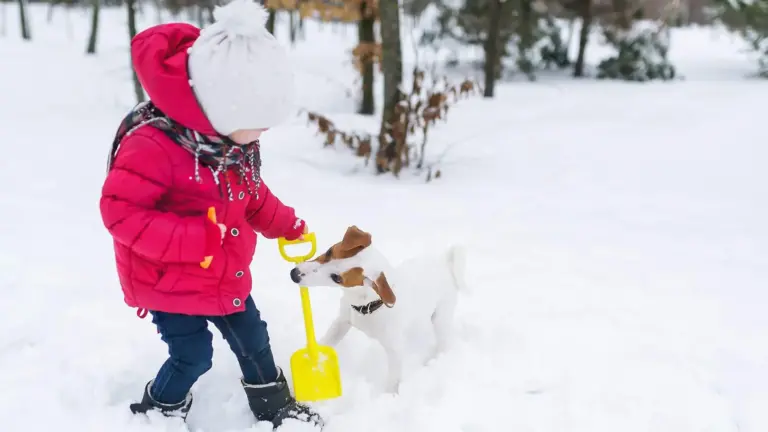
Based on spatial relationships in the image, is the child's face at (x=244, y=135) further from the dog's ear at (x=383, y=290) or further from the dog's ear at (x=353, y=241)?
the dog's ear at (x=383, y=290)

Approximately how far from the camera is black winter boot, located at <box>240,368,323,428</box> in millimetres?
2037

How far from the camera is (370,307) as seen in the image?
214 centimetres

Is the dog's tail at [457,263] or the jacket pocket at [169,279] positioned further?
the dog's tail at [457,263]

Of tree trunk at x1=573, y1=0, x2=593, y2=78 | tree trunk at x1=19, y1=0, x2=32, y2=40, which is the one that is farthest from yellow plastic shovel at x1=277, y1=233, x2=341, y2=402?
tree trunk at x1=19, y1=0, x2=32, y2=40

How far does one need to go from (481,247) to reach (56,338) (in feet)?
7.96

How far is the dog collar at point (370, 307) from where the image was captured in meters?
2.13

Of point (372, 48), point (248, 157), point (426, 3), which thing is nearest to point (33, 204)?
point (248, 157)

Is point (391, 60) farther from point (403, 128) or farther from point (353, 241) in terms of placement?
point (353, 241)

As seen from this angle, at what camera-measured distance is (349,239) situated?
199 cm

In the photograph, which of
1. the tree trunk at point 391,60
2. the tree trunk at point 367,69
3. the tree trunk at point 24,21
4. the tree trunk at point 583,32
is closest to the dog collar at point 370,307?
the tree trunk at point 391,60

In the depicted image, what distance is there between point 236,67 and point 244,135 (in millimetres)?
227

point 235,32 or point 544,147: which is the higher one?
point 235,32

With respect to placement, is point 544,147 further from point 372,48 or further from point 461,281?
point 461,281

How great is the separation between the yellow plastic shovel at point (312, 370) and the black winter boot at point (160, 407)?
1.27 feet
